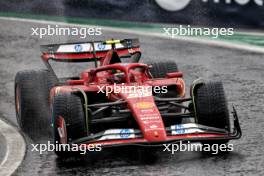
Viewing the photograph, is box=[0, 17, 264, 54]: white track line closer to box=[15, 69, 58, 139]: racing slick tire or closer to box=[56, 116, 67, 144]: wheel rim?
box=[15, 69, 58, 139]: racing slick tire

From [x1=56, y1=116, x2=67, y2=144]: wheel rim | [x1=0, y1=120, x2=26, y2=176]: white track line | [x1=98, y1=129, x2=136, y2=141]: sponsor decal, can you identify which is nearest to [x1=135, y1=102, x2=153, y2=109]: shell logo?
[x1=98, y1=129, x2=136, y2=141]: sponsor decal

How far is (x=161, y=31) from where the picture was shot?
19625mm

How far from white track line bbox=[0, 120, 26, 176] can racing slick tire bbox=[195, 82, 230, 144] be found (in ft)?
6.61

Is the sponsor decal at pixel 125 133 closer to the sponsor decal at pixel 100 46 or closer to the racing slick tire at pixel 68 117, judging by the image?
the racing slick tire at pixel 68 117

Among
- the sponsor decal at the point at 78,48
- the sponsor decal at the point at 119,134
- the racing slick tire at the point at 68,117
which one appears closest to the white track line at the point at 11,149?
the racing slick tire at the point at 68,117

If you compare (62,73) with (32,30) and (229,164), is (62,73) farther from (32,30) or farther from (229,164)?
(229,164)

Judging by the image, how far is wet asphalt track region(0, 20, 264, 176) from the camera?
932 centimetres

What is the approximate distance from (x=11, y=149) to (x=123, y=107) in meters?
1.37

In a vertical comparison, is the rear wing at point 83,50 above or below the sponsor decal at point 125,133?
above

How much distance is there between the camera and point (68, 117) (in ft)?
31.7

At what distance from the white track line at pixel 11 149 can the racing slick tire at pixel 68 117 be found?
50 cm

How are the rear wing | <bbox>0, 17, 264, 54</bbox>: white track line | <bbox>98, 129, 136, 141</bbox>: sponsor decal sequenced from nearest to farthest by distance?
<bbox>98, 129, 136, 141</bbox>: sponsor decal
the rear wing
<bbox>0, 17, 264, 54</bbox>: white track line

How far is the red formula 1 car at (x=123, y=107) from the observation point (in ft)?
31.2

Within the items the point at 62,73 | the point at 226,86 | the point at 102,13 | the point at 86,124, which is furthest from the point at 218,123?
the point at 102,13
